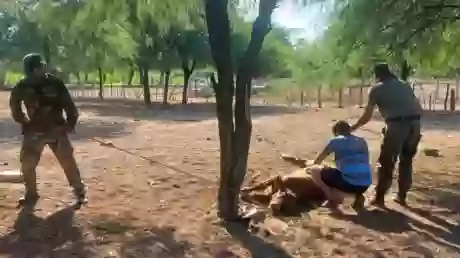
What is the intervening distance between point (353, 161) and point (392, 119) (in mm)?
665

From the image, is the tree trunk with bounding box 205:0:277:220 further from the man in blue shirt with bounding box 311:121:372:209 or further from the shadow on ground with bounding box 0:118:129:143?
the shadow on ground with bounding box 0:118:129:143

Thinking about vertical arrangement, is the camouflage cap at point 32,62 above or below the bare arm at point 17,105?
above

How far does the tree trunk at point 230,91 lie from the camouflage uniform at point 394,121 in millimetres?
1657

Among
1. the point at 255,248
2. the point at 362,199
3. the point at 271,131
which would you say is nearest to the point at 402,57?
the point at 362,199

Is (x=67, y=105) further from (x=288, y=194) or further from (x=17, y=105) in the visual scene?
(x=288, y=194)

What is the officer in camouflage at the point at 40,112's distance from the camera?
6.41m

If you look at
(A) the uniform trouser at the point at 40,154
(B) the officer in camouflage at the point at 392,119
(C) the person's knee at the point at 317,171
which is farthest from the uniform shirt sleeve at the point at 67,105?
(B) the officer in camouflage at the point at 392,119

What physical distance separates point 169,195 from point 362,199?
2.40 meters

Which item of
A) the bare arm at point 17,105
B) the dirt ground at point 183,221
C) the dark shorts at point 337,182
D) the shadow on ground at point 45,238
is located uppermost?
the bare arm at point 17,105

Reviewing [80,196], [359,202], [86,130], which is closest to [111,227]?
[80,196]

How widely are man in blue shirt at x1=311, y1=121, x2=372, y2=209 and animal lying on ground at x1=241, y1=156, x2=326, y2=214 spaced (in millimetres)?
276

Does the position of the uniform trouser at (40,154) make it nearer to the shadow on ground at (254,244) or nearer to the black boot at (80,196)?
the black boot at (80,196)

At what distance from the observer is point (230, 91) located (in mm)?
6137

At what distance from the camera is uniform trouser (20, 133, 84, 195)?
6.54 metres
